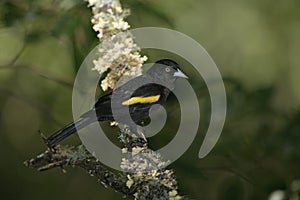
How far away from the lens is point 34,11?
3.32 metres

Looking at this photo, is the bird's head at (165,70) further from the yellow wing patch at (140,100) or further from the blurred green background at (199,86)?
the blurred green background at (199,86)

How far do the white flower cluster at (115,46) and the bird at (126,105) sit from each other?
116 mm

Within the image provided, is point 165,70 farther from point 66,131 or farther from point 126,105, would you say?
point 66,131

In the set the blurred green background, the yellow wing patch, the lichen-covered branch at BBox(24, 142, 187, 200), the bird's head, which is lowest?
A: the lichen-covered branch at BBox(24, 142, 187, 200)

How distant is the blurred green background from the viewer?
3.30 meters

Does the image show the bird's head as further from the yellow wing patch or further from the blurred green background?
the blurred green background

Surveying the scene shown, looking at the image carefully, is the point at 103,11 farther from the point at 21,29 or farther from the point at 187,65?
the point at 187,65

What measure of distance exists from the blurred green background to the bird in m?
0.38

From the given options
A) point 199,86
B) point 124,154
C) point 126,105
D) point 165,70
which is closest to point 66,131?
point 126,105

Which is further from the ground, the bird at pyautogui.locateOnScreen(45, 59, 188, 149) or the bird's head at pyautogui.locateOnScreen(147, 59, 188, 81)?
the bird's head at pyautogui.locateOnScreen(147, 59, 188, 81)

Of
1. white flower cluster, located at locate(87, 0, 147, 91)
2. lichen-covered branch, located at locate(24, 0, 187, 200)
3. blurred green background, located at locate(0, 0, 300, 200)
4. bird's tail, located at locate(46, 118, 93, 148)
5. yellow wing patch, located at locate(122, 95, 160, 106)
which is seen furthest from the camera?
blurred green background, located at locate(0, 0, 300, 200)

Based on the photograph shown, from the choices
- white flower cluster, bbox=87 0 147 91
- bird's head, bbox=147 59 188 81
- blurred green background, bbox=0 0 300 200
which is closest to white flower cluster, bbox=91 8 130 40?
white flower cluster, bbox=87 0 147 91

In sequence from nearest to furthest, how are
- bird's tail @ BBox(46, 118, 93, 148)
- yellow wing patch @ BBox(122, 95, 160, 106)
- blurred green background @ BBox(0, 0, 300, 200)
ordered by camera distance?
bird's tail @ BBox(46, 118, 93, 148), yellow wing patch @ BBox(122, 95, 160, 106), blurred green background @ BBox(0, 0, 300, 200)

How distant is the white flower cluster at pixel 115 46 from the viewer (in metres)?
2.21
